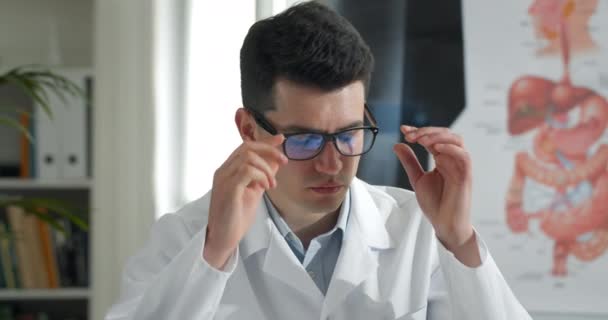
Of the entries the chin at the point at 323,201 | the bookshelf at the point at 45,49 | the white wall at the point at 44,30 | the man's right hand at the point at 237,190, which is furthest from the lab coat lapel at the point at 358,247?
the white wall at the point at 44,30

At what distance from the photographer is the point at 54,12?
10.4 feet

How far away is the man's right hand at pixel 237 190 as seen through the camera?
131cm

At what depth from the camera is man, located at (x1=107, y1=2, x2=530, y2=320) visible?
4.53ft

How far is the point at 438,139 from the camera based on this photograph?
1.35 m

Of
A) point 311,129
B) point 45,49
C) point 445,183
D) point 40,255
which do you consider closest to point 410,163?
point 445,183

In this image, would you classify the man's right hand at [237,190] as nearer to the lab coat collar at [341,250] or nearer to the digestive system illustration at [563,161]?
the lab coat collar at [341,250]

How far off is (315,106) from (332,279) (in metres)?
0.35

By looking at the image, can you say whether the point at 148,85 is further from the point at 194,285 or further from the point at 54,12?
the point at 194,285

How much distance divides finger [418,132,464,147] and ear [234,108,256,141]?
14.5 inches

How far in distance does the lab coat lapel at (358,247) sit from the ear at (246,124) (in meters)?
0.26

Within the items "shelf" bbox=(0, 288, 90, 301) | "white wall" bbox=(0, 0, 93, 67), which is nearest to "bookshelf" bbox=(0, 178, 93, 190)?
"shelf" bbox=(0, 288, 90, 301)

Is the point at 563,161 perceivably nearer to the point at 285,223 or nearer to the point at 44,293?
the point at 285,223

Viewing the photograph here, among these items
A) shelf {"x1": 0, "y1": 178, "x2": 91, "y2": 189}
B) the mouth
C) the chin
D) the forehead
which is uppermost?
the forehead

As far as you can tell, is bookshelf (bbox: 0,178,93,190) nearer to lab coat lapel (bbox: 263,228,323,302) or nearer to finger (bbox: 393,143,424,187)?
lab coat lapel (bbox: 263,228,323,302)
